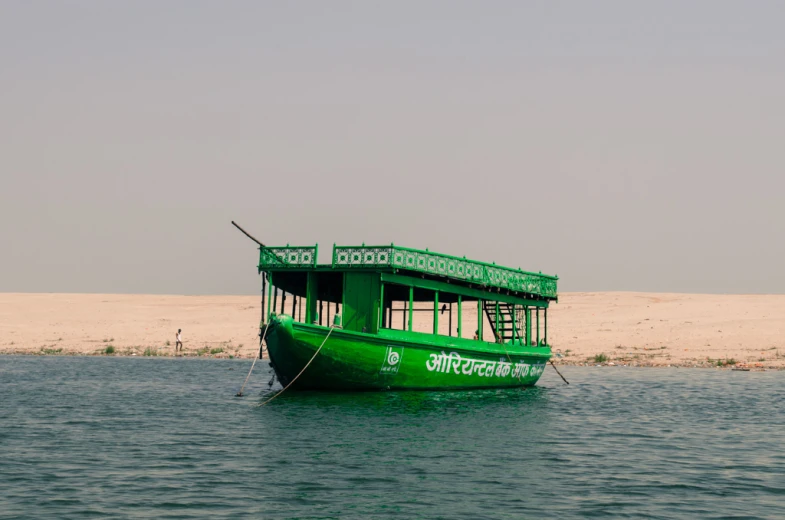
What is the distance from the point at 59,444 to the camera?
695 inches

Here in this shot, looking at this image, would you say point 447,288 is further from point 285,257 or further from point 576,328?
point 576,328

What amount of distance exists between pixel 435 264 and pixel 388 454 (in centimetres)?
1306

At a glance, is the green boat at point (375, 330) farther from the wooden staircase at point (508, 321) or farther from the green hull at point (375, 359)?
the wooden staircase at point (508, 321)

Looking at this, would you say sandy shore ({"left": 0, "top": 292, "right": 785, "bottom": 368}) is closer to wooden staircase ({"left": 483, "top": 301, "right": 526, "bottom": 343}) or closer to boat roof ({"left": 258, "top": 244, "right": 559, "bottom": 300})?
wooden staircase ({"left": 483, "top": 301, "right": 526, "bottom": 343})

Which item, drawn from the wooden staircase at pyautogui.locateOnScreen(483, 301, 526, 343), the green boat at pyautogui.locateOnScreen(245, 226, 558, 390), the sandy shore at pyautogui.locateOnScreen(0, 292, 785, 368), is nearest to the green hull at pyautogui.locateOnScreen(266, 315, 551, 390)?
the green boat at pyautogui.locateOnScreen(245, 226, 558, 390)

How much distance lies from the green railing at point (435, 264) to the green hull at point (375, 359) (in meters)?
2.25

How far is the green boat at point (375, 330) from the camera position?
86.8 ft

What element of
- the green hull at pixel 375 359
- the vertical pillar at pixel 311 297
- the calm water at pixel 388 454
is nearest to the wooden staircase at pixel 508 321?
the green hull at pixel 375 359

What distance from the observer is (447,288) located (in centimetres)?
2978

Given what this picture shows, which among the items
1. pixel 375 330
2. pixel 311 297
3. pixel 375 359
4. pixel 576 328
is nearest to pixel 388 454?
pixel 375 359

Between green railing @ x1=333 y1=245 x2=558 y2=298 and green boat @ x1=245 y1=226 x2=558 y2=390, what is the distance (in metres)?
0.03

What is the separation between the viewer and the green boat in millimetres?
26469

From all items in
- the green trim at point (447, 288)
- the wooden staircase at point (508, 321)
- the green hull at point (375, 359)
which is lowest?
the green hull at point (375, 359)

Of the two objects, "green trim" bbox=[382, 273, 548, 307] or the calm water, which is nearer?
the calm water
